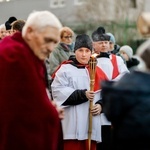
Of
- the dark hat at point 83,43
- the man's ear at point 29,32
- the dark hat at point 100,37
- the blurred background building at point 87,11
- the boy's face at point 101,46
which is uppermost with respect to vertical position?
the man's ear at point 29,32

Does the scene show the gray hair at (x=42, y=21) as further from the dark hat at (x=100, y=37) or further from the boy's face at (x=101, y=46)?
the dark hat at (x=100, y=37)

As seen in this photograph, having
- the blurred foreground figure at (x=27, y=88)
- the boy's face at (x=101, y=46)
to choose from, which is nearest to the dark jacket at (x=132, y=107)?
the blurred foreground figure at (x=27, y=88)

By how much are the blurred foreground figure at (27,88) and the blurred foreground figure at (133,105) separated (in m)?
1.05

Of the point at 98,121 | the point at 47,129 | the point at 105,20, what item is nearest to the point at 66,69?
the point at 98,121

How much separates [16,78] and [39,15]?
2.10ft

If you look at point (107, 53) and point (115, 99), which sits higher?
point (115, 99)

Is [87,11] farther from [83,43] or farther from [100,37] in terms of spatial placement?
[83,43]

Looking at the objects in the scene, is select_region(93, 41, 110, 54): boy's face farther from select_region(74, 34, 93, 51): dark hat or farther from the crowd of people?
select_region(74, 34, 93, 51): dark hat

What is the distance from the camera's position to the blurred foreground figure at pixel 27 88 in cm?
652

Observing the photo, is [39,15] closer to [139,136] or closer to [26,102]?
[26,102]

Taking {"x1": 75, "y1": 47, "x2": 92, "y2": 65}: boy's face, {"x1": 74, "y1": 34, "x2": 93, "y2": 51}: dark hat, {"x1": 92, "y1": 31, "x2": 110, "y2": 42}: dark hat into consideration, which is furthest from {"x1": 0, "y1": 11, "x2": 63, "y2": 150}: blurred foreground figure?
{"x1": 92, "y1": 31, "x2": 110, "y2": 42}: dark hat

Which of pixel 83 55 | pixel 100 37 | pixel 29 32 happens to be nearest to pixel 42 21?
pixel 29 32

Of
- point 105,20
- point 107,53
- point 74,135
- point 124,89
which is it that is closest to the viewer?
point 124,89

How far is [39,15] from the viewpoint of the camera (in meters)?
6.68
